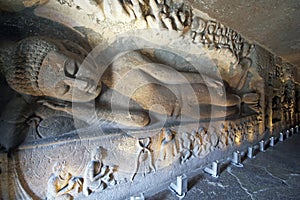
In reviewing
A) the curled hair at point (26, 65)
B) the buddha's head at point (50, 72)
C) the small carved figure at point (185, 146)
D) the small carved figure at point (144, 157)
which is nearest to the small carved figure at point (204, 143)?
the small carved figure at point (185, 146)

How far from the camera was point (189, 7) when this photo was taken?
114cm

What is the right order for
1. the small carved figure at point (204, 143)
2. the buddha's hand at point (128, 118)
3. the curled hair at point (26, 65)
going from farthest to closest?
the small carved figure at point (204, 143)
the buddha's hand at point (128, 118)
the curled hair at point (26, 65)

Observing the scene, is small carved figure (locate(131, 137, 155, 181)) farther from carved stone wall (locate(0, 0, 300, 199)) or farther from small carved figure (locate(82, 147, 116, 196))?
small carved figure (locate(82, 147, 116, 196))

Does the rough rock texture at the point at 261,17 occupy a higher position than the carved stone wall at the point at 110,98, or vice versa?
the rough rock texture at the point at 261,17

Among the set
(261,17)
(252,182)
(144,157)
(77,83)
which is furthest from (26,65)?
(252,182)

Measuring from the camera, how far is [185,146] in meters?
1.16

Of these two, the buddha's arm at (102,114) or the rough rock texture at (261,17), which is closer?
the buddha's arm at (102,114)

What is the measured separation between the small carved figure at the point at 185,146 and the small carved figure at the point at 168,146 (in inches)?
2.5

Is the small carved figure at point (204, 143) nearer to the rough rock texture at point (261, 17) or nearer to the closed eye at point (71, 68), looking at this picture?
the rough rock texture at point (261, 17)

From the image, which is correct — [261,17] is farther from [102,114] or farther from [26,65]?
[26,65]

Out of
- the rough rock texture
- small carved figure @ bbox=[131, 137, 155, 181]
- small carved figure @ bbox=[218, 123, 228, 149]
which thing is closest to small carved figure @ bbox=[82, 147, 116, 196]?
small carved figure @ bbox=[131, 137, 155, 181]

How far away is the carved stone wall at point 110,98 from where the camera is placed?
69cm

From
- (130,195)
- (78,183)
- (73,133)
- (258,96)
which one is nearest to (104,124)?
(73,133)

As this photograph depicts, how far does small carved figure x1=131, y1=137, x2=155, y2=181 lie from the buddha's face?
1.15ft
